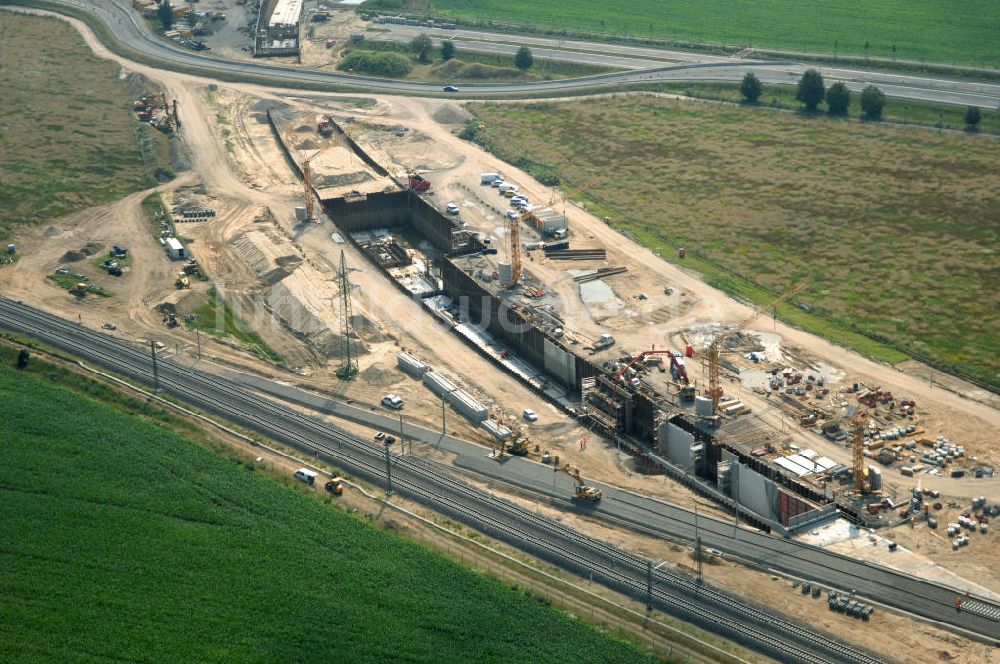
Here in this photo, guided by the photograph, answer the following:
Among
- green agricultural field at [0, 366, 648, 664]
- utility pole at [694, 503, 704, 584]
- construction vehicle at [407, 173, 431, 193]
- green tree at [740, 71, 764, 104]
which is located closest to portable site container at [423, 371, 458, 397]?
green agricultural field at [0, 366, 648, 664]

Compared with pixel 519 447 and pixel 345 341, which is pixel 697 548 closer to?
pixel 519 447

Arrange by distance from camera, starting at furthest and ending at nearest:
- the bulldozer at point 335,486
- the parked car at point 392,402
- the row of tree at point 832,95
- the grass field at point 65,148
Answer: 1. the row of tree at point 832,95
2. the grass field at point 65,148
3. the parked car at point 392,402
4. the bulldozer at point 335,486

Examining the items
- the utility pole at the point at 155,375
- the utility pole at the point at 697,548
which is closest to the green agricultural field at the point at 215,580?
the utility pole at the point at 697,548

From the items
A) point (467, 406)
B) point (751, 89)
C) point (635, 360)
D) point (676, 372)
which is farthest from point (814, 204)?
point (467, 406)

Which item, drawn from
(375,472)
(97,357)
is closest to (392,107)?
(97,357)

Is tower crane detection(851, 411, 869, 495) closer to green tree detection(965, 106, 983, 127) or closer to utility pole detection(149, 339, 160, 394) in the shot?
utility pole detection(149, 339, 160, 394)

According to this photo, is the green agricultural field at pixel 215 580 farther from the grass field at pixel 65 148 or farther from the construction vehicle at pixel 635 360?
the grass field at pixel 65 148

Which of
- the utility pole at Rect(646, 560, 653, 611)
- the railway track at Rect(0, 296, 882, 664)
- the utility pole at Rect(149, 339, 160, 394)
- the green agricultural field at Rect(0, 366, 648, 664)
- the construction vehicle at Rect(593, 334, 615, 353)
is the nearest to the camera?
the green agricultural field at Rect(0, 366, 648, 664)
